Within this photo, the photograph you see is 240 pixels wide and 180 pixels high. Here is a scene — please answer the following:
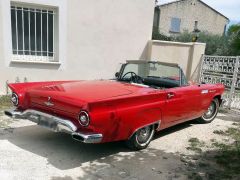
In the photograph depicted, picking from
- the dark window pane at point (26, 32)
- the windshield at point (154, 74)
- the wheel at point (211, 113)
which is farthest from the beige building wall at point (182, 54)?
the windshield at point (154, 74)

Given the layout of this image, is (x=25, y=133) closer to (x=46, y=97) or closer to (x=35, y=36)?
(x=46, y=97)

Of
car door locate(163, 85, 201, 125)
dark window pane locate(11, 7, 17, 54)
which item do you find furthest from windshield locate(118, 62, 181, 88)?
dark window pane locate(11, 7, 17, 54)

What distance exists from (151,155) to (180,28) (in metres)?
35.6

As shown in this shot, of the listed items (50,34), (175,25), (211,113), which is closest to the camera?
(211,113)

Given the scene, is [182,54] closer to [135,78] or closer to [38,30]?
[38,30]

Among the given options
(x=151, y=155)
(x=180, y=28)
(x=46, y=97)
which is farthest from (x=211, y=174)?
(x=180, y=28)

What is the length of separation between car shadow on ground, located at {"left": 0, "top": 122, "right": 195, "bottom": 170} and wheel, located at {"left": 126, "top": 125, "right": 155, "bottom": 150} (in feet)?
Answer: 0.58

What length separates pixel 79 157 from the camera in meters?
4.44

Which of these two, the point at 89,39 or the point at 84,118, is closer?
the point at 84,118

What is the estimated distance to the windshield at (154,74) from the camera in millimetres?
5547

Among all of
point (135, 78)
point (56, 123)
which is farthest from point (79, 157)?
point (135, 78)

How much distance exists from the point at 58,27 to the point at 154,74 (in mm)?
4187

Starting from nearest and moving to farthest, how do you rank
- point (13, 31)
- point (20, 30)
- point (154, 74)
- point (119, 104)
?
1. point (119, 104)
2. point (154, 74)
3. point (13, 31)
4. point (20, 30)

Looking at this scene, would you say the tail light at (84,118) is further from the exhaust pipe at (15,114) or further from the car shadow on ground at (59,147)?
the exhaust pipe at (15,114)
